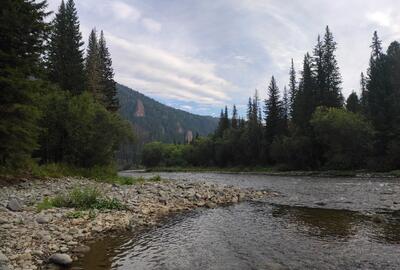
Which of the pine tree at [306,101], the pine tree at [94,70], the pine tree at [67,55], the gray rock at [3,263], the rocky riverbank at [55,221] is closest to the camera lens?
the gray rock at [3,263]

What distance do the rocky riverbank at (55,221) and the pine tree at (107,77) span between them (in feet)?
112

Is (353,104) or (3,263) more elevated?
(353,104)

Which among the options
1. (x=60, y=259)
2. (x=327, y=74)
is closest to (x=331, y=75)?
(x=327, y=74)

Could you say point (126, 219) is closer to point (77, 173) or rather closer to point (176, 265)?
point (176, 265)

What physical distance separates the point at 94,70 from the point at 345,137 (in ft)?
124

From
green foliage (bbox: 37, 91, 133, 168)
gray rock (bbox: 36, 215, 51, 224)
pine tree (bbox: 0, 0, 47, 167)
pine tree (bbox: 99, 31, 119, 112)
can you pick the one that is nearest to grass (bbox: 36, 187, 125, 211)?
gray rock (bbox: 36, 215, 51, 224)

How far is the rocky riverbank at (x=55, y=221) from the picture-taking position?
30.8 ft

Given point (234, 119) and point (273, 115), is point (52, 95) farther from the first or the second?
point (234, 119)

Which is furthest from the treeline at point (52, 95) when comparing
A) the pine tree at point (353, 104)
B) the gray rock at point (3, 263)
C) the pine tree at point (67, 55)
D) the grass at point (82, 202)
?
the pine tree at point (353, 104)

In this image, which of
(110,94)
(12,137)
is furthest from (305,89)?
(12,137)

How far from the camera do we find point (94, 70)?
5031cm

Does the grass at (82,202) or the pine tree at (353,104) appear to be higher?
the pine tree at (353,104)

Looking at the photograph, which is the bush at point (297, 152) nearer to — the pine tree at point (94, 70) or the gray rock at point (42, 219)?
the pine tree at point (94, 70)

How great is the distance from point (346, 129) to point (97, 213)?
48271 millimetres
